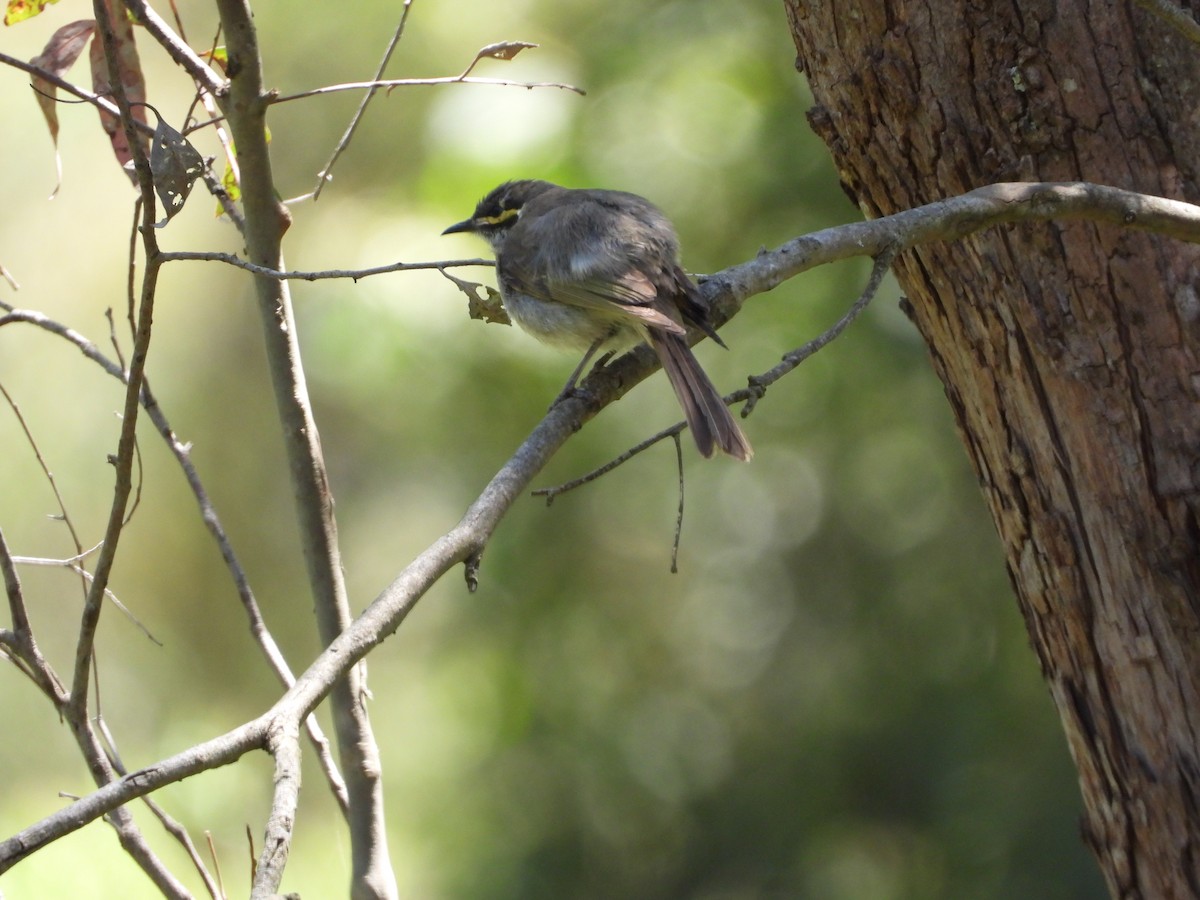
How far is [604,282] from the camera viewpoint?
10.8 ft

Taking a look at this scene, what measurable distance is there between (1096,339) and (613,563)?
3.00 meters

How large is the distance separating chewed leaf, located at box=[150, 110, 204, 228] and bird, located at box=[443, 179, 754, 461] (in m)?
1.31

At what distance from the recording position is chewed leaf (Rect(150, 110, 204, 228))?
1.70 m

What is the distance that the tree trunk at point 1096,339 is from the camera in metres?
2.32

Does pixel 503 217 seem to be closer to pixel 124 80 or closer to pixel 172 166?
pixel 124 80

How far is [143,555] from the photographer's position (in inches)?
A: 209

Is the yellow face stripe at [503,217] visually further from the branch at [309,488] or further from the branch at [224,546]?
the branch at [224,546]

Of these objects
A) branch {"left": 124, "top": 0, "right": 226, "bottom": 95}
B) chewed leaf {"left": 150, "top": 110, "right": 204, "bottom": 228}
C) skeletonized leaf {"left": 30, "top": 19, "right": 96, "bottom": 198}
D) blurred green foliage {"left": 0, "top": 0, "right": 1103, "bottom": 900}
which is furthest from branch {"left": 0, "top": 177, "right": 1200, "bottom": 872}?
blurred green foliage {"left": 0, "top": 0, "right": 1103, "bottom": 900}

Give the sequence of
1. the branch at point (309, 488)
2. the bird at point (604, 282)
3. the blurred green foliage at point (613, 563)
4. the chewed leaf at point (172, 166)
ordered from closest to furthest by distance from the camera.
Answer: the chewed leaf at point (172, 166) → the branch at point (309, 488) → the bird at point (604, 282) → the blurred green foliage at point (613, 563)

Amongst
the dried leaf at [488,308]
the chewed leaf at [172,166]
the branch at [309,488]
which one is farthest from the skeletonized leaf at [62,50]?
the dried leaf at [488,308]

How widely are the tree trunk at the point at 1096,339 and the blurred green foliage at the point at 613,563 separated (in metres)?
2.19

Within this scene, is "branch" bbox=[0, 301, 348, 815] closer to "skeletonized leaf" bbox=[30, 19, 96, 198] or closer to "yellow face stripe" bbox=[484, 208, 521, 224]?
"skeletonized leaf" bbox=[30, 19, 96, 198]

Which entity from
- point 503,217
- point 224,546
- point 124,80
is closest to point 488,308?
point 224,546

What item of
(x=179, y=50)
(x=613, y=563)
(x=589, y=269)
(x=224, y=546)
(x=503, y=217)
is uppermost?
(x=503, y=217)
